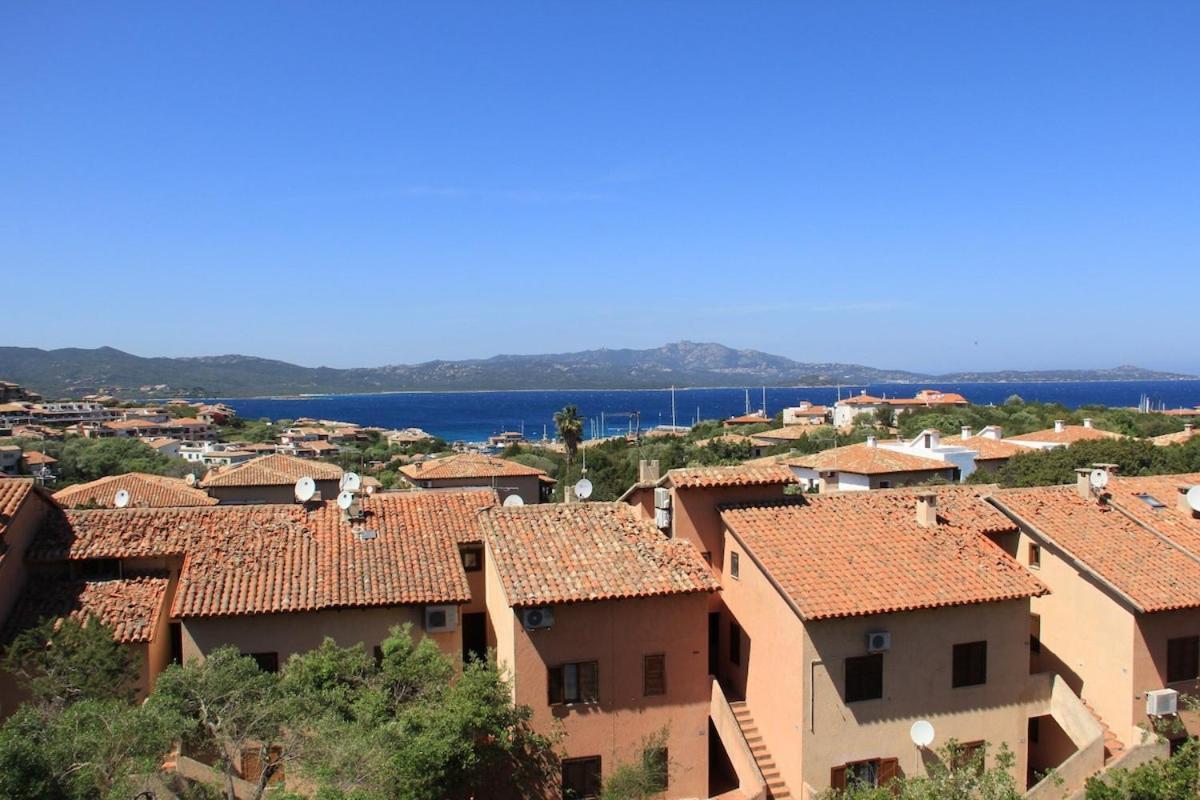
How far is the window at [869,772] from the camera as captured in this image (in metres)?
17.9

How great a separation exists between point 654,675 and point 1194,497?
49.3 feet

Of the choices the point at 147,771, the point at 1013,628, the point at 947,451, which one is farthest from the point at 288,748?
the point at 947,451

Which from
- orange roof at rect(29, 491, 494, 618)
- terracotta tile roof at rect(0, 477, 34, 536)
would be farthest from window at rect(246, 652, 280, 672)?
terracotta tile roof at rect(0, 477, 34, 536)

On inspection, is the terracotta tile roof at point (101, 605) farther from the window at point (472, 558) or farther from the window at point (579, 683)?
the window at point (579, 683)

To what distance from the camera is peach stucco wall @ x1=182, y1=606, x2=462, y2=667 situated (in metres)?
A: 18.8

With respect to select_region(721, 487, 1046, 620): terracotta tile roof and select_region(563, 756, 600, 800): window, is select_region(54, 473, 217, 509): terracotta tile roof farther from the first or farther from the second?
select_region(721, 487, 1046, 620): terracotta tile roof

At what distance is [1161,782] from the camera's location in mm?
14953

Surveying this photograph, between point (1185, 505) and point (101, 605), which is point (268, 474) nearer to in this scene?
point (101, 605)

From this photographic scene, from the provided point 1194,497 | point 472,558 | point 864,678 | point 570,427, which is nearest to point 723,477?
point 864,678

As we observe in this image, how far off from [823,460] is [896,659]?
3730cm

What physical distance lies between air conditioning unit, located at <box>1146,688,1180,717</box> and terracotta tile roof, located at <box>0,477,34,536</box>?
24.9m

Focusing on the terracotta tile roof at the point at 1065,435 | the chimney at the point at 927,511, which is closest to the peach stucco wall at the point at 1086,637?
the chimney at the point at 927,511

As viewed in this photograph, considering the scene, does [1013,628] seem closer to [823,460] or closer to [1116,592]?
[1116,592]

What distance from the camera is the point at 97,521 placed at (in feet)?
71.8
